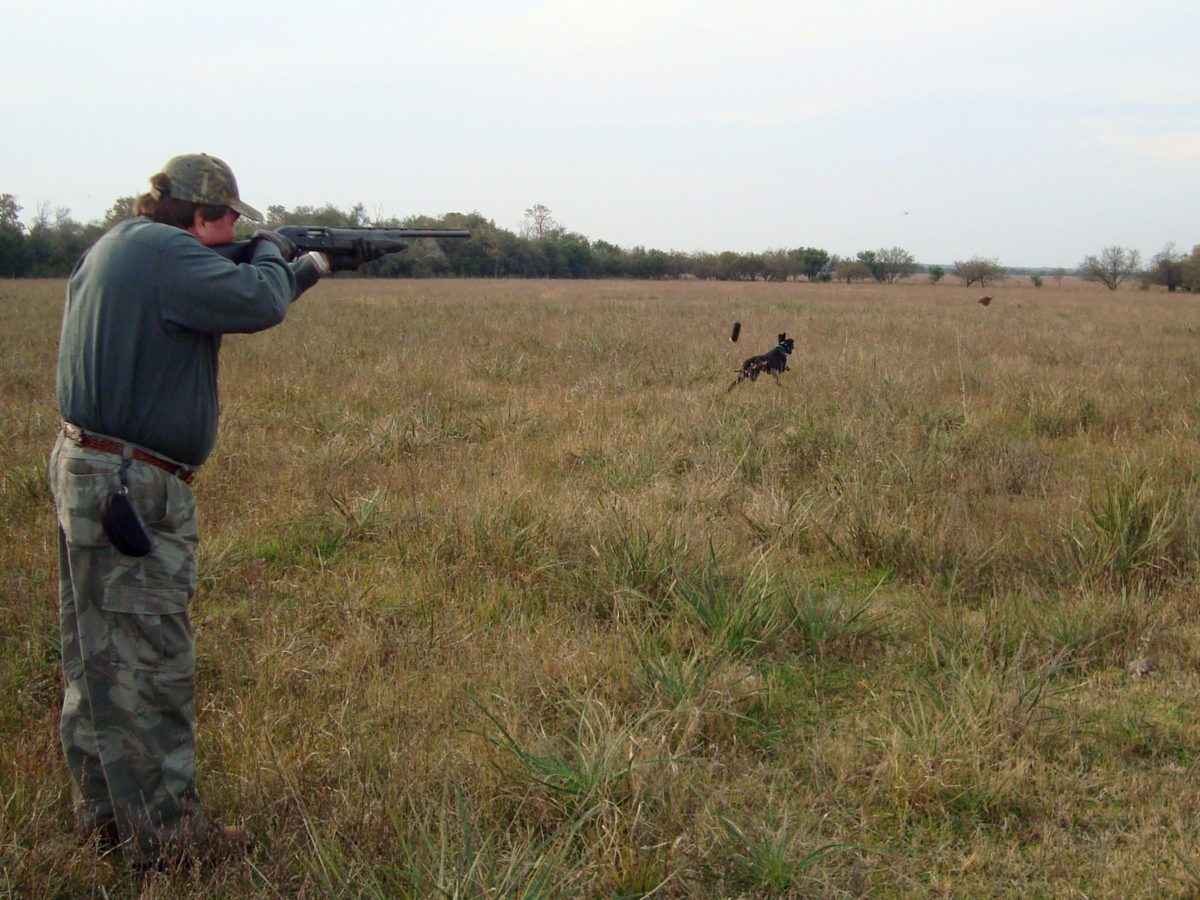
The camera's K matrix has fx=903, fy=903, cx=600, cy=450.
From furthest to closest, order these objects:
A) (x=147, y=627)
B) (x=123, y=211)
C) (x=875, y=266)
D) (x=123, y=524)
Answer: (x=875, y=266) < (x=123, y=211) < (x=147, y=627) < (x=123, y=524)

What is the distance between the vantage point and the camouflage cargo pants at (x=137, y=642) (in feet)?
7.86

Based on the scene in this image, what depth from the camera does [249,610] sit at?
4168 millimetres

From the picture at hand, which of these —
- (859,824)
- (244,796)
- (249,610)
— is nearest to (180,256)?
(244,796)

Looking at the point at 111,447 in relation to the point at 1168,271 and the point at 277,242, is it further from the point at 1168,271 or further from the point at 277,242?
the point at 1168,271

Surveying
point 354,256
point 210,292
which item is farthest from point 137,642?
point 354,256

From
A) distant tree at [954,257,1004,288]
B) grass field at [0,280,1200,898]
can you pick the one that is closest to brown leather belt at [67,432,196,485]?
grass field at [0,280,1200,898]

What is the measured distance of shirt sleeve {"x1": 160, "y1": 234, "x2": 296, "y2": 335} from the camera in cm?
239

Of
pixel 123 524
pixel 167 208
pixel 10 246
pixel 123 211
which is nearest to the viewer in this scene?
pixel 123 524

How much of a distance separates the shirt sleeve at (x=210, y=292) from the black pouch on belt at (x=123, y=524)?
1.60 ft

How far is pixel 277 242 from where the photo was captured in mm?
3062

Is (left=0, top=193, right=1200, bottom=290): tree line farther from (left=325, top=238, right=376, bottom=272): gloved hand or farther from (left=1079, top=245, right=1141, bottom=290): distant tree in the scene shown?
(left=325, top=238, right=376, bottom=272): gloved hand

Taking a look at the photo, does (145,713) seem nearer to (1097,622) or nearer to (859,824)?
(859,824)

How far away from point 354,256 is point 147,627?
1.68 metres

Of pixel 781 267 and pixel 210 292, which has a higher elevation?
pixel 781 267
